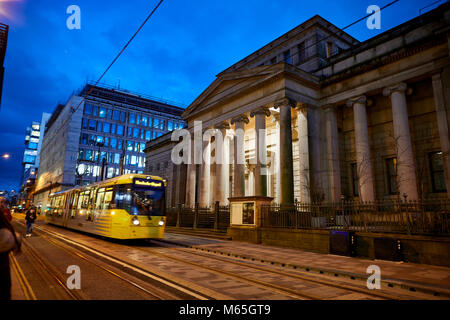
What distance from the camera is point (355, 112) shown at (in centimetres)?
2012

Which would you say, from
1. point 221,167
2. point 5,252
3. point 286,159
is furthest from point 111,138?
point 5,252

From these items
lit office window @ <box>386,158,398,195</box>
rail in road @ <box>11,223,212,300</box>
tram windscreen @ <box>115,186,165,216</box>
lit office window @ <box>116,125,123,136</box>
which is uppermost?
lit office window @ <box>116,125,123,136</box>

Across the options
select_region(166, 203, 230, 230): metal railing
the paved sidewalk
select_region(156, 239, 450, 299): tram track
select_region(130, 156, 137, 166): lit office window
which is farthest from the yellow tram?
select_region(130, 156, 137, 166): lit office window

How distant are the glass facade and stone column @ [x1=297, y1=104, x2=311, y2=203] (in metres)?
44.9

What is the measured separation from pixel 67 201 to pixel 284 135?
1735 centimetres

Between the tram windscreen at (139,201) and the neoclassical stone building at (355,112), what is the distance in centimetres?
861

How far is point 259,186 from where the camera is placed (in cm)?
2116

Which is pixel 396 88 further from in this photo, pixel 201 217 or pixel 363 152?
pixel 201 217

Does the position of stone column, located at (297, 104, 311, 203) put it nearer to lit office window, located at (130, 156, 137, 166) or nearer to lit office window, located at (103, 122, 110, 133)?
lit office window, located at (130, 156, 137, 166)

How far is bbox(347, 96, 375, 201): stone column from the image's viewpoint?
1847 centimetres

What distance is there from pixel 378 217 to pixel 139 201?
34.8 feet

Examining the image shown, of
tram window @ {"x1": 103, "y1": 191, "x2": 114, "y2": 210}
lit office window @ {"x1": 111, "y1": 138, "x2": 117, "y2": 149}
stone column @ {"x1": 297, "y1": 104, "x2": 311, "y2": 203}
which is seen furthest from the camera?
lit office window @ {"x1": 111, "y1": 138, "x2": 117, "y2": 149}

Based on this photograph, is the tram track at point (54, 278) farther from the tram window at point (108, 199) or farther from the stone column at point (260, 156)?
the stone column at point (260, 156)
